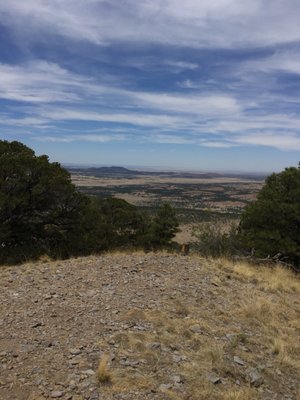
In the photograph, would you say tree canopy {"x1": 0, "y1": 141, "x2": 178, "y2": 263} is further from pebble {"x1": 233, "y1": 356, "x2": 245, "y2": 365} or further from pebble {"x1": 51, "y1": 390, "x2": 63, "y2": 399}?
pebble {"x1": 51, "y1": 390, "x2": 63, "y2": 399}

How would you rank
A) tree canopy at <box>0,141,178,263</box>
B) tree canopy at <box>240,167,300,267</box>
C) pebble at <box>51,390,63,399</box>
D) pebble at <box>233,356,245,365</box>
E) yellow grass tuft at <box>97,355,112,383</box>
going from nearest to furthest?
pebble at <box>51,390,63,399</box> → yellow grass tuft at <box>97,355,112,383</box> → pebble at <box>233,356,245,365</box> → tree canopy at <box>0,141,178,263</box> → tree canopy at <box>240,167,300,267</box>

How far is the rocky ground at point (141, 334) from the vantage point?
5.68m

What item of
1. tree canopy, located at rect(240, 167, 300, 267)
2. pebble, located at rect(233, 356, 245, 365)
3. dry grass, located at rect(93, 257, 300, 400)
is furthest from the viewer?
tree canopy, located at rect(240, 167, 300, 267)

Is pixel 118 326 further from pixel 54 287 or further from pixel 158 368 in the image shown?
pixel 54 287

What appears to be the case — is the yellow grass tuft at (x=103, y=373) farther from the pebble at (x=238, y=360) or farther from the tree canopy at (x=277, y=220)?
the tree canopy at (x=277, y=220)

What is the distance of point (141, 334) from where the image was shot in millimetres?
7059

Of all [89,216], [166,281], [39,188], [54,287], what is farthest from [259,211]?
[54,287]

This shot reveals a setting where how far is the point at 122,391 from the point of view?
5.46 m

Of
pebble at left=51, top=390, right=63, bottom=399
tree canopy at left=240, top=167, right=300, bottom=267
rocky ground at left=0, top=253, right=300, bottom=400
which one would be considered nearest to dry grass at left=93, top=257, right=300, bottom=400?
rocky ground at left=0, top=253, right=300, bottom=400

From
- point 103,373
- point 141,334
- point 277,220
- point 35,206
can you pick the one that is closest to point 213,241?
point 277,220

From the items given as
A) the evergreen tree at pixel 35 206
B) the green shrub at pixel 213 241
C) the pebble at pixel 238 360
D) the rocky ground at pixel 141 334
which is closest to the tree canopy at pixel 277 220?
the green shrub at pixel 213 241

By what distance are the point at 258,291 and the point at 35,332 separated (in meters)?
6.34

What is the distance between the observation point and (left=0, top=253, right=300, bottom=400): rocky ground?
18.6 feet

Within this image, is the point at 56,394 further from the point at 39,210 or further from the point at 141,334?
the point at 39,210
